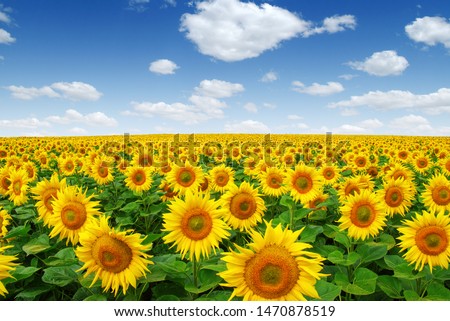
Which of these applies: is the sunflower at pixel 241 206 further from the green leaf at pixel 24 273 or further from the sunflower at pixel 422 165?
the sunflower at pixel 422 165

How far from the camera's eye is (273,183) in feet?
24.9

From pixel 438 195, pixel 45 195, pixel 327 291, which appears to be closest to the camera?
pixel 327 291

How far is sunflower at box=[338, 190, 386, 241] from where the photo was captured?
5.45 meters

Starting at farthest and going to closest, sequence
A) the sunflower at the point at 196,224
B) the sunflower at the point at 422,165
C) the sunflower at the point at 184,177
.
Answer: the sunflower at the point at 422,165
the sunflower at the point at 184,177
the sunflower at the point at 196,224

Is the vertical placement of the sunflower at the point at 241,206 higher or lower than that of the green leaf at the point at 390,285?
higher

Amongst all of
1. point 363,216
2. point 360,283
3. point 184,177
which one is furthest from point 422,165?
point 360,283

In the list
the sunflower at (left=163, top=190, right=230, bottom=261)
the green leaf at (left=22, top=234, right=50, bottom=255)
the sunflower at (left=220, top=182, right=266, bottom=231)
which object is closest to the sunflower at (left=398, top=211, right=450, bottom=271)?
the sunflower at (left=220, top=182, right=266, bottom=231)

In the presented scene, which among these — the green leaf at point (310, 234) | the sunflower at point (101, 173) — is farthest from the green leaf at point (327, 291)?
the sunflower at point (101, 173)

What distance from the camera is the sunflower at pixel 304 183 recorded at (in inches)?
→ 274

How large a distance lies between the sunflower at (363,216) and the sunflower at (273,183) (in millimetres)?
2025

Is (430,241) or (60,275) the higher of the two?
(430,241)

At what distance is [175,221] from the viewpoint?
393 centimetres

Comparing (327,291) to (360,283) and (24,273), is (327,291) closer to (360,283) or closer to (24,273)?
(360,283)

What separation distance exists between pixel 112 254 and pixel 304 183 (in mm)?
4404
